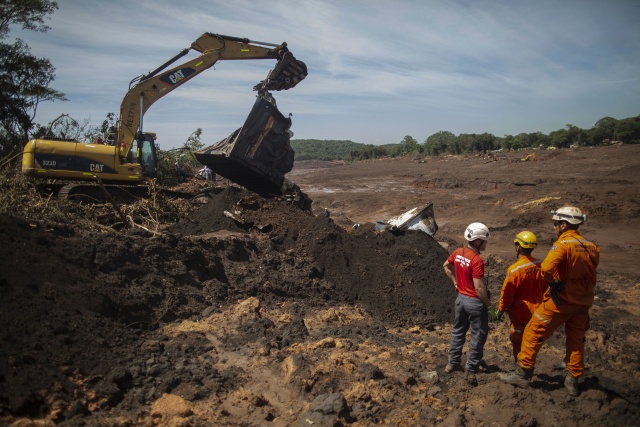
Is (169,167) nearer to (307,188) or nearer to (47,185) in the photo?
(47,185)

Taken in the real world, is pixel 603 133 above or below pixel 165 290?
above

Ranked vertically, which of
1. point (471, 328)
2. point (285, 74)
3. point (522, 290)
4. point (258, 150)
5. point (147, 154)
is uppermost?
point (285, 74)

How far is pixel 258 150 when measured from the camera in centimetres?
1091

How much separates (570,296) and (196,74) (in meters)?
10.2

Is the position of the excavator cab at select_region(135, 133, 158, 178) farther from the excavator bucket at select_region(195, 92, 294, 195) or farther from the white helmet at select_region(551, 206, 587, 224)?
the white helmet at select_region(551, 206, 587, 224)

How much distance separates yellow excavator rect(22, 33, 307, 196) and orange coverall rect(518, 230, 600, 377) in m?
7.73

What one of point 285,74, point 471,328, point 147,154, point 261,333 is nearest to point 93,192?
point 147,154

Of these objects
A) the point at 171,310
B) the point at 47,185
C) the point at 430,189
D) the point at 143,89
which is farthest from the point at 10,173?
the point at 430,189

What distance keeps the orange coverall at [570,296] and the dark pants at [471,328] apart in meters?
0.44

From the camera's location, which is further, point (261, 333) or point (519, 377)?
point (261, 333)

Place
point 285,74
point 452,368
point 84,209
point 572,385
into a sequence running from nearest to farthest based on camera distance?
1. point 572,385
2. point 452,368
3. point 84,209
4. point 285,74

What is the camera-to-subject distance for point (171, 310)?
5.92 meters

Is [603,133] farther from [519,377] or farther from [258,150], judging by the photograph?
[519,377]

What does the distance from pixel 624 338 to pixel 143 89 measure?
1087 centimetres
